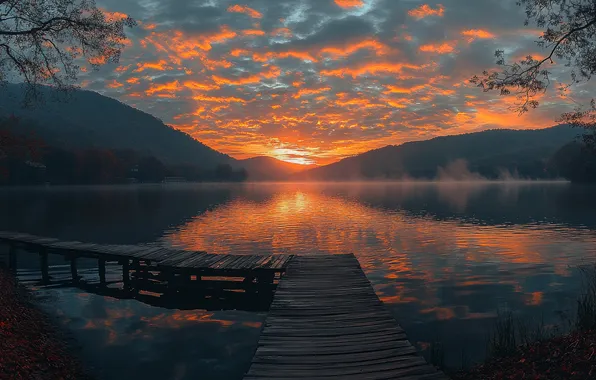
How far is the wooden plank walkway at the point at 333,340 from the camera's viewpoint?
28.2 ft

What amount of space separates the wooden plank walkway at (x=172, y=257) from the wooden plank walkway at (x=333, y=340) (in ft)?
19.6

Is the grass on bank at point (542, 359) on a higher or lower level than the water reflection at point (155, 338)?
higher

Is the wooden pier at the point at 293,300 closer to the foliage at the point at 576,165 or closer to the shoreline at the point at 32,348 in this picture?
the shoreline at the point at 32,348

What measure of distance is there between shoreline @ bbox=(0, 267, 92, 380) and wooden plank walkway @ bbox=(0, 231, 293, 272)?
21.2 ft

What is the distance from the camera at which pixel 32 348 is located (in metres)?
12.9

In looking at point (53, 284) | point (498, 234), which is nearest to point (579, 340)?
point (53, 284)

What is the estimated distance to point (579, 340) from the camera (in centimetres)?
1023

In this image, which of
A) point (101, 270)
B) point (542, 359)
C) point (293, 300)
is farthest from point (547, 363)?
point (101, 270)

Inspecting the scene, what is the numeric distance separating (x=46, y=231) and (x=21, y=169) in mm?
149195

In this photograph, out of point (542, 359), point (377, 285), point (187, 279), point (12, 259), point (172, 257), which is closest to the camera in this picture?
point (542, 359)

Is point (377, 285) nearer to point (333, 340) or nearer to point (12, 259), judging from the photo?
point (333, 340)

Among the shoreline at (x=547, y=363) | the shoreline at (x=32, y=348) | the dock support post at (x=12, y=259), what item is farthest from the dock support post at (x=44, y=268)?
the shoreline at (x=547, y=363)

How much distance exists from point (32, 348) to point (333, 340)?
32.3ft

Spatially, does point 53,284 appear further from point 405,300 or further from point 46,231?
point 46,231
